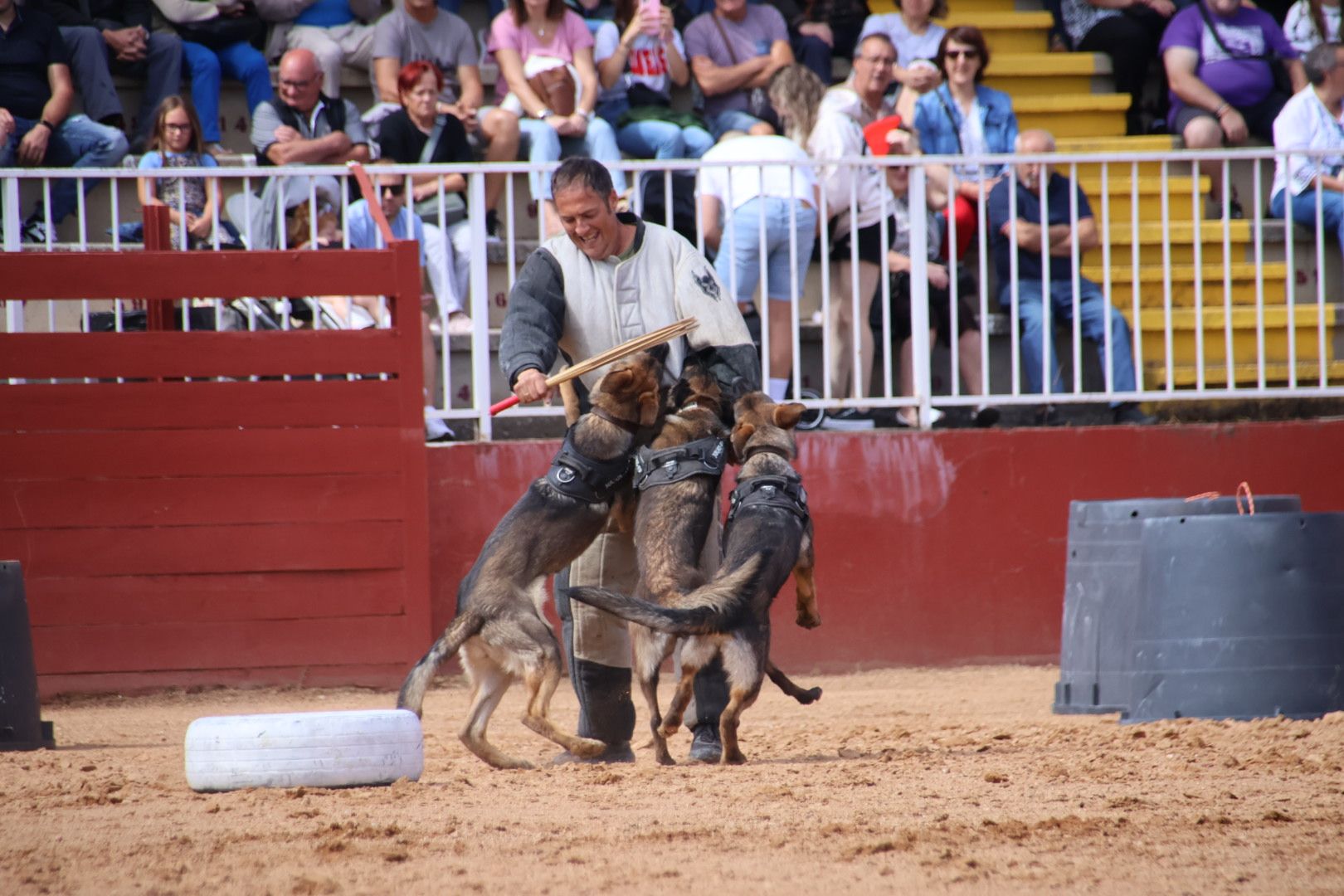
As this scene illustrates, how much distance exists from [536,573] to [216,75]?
575cm

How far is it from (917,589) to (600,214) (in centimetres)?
356

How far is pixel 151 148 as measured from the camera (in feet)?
28.8

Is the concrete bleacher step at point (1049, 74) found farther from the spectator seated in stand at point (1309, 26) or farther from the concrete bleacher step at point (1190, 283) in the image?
the concrete bleacher step at point (1190, 283)

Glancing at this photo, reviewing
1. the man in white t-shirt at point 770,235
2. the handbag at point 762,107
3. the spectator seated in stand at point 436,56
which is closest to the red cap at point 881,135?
the handbag at point 762,107

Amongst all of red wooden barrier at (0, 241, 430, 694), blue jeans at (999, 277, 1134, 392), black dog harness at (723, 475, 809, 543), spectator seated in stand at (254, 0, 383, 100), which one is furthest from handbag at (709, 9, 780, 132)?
black dog harness at (723, 475, 809, 543)

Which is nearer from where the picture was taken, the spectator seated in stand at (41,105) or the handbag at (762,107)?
the spectator seated in stand at (41,105)

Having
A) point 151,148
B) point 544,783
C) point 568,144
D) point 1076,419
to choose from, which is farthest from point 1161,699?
point 151,148

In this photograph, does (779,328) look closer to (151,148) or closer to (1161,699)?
(1161,699)

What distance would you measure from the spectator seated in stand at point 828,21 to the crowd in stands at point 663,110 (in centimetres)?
2

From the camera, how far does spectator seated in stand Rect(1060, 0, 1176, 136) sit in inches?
435

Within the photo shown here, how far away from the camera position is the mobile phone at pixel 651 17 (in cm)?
969

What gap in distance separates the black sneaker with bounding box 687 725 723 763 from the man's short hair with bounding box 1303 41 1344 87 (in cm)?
698

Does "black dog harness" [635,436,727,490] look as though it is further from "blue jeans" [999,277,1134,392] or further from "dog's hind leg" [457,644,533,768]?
"blue jeans" [999,277,1134,392]

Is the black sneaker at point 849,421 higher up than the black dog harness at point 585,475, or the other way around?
the black sneaker at point 849,421
